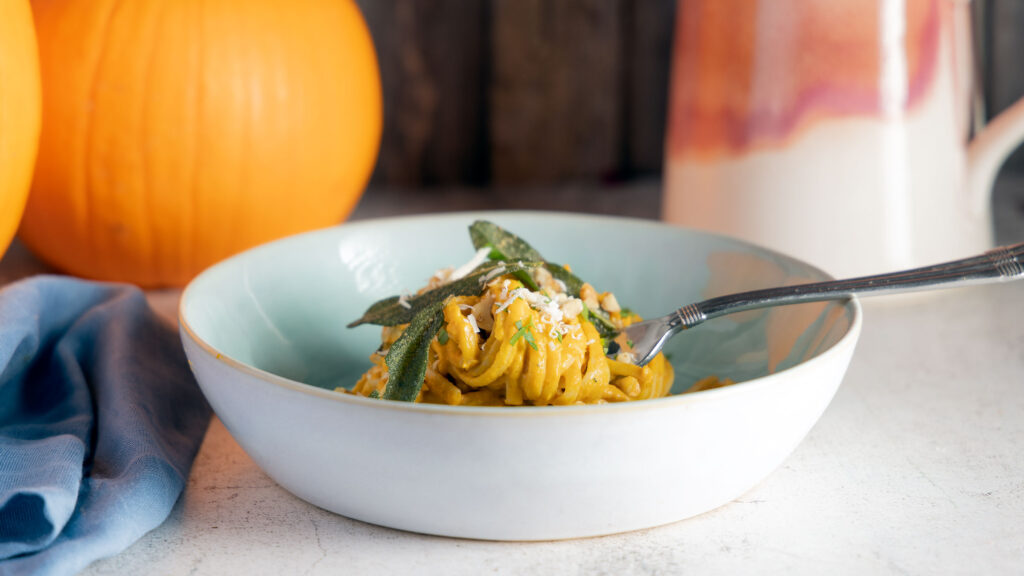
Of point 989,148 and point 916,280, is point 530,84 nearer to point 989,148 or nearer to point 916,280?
point 989,148

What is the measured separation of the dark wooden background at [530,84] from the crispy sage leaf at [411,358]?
3.33ft

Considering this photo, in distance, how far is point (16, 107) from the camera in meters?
0.92

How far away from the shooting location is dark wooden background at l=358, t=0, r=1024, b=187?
1.63 m

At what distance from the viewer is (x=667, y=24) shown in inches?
66.2

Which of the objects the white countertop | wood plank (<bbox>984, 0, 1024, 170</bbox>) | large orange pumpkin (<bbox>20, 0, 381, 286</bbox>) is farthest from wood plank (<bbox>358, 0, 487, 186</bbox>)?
the white countertop

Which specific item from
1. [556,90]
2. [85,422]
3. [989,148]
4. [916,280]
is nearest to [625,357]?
[916,280]

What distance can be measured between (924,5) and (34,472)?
0.95 metres

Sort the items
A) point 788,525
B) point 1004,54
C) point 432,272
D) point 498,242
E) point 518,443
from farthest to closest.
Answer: point 1004,54 < point 432,272 < point 498,242 < point 788,525 < point 518,443

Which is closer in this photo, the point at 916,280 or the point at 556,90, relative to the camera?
the point at 916,280

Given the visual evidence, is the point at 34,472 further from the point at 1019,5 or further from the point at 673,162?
the point at 1019,5

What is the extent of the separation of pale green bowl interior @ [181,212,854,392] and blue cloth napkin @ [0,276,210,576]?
0.08 metres

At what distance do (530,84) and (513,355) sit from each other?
3.46 ft

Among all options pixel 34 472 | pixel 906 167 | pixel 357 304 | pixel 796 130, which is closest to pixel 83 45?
pixel 357 304

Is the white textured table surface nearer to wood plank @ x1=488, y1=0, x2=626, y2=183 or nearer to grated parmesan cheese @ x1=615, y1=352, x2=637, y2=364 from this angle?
Answer: grated parmesan cheese @ x1=615, y1=352, x2=637, y2=364
